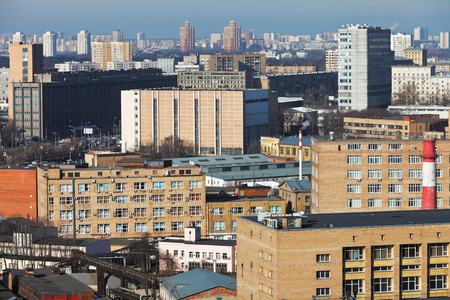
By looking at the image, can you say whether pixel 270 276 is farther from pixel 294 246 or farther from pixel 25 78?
pixel 25 78

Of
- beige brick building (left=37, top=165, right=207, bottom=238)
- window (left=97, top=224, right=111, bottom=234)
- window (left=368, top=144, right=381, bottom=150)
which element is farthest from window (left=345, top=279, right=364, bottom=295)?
window (left=97, top=224, right=111, bottom=234)

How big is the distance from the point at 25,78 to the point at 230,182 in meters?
78.2

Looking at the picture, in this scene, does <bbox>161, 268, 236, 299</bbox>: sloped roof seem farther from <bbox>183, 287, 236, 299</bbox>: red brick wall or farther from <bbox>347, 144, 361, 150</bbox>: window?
<bbox>347, 144, 361, 150</bbox>: window

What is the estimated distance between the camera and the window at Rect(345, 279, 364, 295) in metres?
35.3

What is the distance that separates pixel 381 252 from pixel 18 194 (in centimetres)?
3310

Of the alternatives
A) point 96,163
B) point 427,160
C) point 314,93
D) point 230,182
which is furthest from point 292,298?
point 314,93

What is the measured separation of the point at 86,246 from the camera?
5097 centimetres

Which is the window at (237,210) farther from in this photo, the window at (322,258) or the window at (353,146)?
the window at (322,258)

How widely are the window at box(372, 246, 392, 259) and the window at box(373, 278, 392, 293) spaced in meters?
0.76

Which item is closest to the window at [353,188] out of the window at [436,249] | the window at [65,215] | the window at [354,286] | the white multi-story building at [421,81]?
the window at [65,215]

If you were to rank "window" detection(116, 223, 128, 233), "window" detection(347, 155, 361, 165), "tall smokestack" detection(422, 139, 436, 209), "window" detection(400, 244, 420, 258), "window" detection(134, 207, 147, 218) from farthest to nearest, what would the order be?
"window" detection(134, 207, 147, 218), "window" detection(116, 223, 128, 233), "window" detection(347, 155, 361, 165), "tall smokestack" detection(422, 139, 436, 209), "window" detection(400, 244, 420, 258)

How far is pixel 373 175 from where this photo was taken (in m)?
55.2

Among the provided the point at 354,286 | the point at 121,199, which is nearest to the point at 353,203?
the point at 121,199

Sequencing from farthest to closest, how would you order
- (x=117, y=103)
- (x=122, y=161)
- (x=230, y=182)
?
(x=117, y=103) < (x=122, y=161) < (x=230, y=182)
